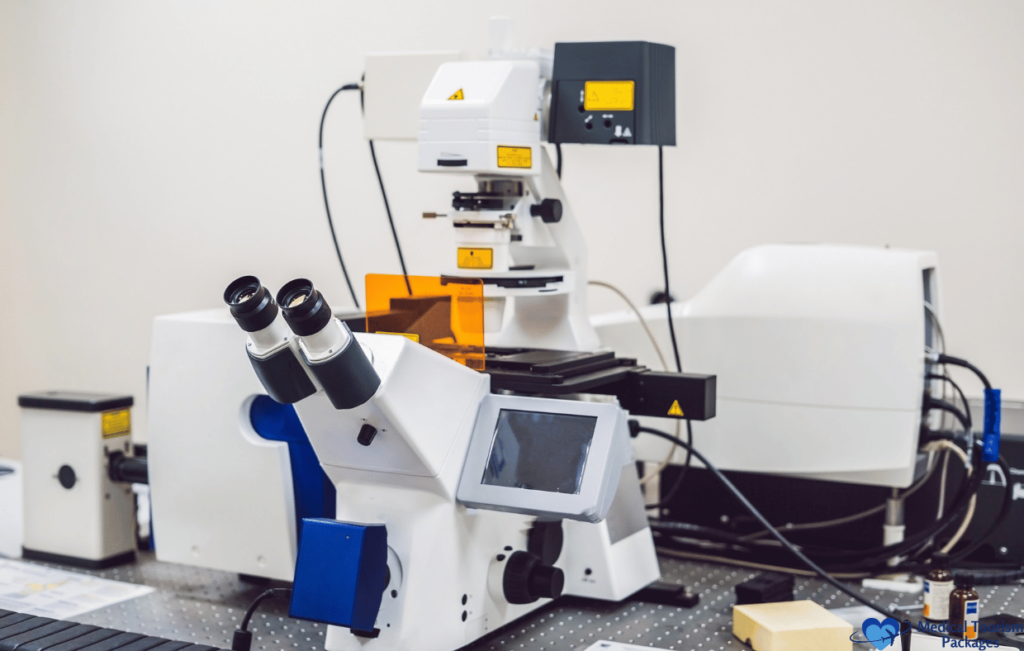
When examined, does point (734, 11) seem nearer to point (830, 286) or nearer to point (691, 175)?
point (691, 175)

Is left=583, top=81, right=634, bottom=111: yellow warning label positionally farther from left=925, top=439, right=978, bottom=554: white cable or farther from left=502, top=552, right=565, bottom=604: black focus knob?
left=925, top=439, right=978, bottom=554: white cable

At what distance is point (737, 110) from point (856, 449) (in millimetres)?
1031

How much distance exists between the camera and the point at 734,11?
235 centimetres

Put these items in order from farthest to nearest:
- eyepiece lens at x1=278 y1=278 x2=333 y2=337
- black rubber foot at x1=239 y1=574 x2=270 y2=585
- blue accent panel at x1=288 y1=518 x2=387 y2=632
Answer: black rubber foot at x1=239 y1=574 x2=270 y2=585 → blue accent panel at x1=288 y1=518 x2=387 y2=632 → eyepiece lens at x1=278 y1=278 x2=333 y2=337

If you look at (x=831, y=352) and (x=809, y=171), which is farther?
(x=809, y=171)

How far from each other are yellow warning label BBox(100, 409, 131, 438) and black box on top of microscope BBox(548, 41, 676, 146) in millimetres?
944

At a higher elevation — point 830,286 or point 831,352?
point 830,286

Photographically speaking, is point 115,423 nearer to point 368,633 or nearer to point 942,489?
point 368,633

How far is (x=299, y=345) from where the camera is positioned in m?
1.12

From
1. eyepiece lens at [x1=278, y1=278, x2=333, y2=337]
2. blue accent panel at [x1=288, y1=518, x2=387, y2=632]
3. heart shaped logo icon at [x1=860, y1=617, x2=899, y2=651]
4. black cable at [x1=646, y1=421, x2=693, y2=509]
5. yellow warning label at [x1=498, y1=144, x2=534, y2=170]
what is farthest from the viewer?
black cable at [x1=646, y1=421, x2=693, y2=509]

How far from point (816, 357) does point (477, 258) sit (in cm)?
62

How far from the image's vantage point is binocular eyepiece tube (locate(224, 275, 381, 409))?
1.07 m

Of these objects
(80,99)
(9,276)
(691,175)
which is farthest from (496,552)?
(9,276)

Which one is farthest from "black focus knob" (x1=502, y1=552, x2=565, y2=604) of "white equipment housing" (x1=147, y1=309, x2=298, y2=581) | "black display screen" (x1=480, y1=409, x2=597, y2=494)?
"white equipment housing" (x1=147, y1=309, x2=298, y2=581)
